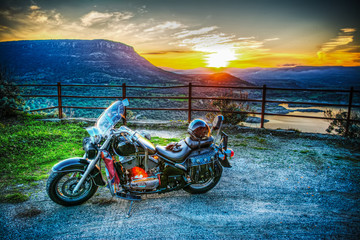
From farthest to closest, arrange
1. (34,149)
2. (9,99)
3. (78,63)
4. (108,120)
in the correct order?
(78,63) < (9,99) < (34,149) < (108,120)

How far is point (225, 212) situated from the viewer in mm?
3139

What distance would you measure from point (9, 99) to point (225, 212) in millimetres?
8946

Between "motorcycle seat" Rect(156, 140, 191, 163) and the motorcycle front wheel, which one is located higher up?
"motorcycle seat" Rect(156, 140, 191, 163)

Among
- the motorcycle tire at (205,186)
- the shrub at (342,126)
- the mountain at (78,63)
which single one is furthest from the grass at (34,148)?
the mountain at (78,63)

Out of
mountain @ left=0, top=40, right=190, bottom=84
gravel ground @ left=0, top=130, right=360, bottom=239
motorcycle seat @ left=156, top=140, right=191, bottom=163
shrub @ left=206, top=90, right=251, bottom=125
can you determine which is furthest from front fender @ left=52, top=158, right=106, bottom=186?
mountain @ left=0, top=40, right=190, bottom=84

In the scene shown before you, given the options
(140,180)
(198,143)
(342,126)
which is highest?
(198,143)

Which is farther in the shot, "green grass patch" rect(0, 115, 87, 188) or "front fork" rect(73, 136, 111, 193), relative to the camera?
"green grass patch" rect(0, 115, 87, 188)

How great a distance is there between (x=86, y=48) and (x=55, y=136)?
70167mm

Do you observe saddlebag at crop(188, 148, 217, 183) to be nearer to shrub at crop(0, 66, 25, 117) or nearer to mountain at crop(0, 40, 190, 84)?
shrub at crop(0, 66, 25, 117)

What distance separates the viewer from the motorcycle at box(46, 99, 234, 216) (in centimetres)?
291

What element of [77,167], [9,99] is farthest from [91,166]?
[9,99]

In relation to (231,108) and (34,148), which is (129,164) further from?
(231,108)

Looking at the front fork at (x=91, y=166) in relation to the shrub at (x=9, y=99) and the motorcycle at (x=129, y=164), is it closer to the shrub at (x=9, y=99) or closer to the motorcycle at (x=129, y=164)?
the motorcycle at (x=129, y=164)

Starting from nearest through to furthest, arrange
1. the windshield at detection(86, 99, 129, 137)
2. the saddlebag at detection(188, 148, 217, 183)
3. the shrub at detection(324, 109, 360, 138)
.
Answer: the windshield at detection(86, 99, 129, 137) < the saddlebag at detection(188, 148, 217, 183) < the shrub at detection(324, 109, 360, 138)
